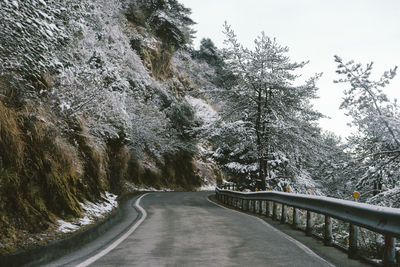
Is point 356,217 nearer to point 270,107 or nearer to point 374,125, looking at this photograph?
point 374,125

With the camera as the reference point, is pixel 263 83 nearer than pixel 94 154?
No

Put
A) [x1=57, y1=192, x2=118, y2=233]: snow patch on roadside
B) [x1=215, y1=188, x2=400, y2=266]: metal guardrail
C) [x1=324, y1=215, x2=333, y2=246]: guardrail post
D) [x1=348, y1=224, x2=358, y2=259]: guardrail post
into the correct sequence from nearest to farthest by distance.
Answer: [x1=215, y1=188, x2=400, y2=266]: metal guardrail, [x1=348, y1=224, x2=358, y2=259]: guardrail post, [x1=324, y1=215, x2=333, y2=246]: guardrail post, [x1=57, y1=192, x2=118, y2=233]: snow patch on roadside

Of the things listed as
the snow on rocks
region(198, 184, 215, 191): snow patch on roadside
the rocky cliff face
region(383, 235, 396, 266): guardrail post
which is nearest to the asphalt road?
region(383, 235, 396, 266): guardrail post

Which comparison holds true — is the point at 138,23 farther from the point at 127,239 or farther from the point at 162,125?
the point at 127,239

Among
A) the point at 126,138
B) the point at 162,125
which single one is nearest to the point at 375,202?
the point at 126,138

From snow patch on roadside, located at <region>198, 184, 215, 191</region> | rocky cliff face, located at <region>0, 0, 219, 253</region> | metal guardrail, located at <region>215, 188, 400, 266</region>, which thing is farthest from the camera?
snow patch on roadside, located at <region>198, 184, 215, 191</region>

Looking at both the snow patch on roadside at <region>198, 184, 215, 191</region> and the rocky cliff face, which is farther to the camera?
the snow patch on roadside at <region>198, 184, 215, 191</region>

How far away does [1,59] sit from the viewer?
26.7ft

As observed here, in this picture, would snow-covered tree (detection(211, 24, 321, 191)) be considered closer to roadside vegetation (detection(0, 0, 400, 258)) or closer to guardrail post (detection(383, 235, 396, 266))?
roadside vegetation (detection(0, 0, 400, 258))

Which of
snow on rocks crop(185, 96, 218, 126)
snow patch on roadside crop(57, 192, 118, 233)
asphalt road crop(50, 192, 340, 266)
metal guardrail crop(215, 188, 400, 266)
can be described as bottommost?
asphalt road crop(50, 192, 340, 266)

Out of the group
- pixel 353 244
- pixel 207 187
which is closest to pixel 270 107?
pixel 353 244

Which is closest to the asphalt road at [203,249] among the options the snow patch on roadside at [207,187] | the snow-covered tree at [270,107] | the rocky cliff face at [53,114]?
the rocky cliff face at [53,114]

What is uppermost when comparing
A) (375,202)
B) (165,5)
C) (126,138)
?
(165,5)

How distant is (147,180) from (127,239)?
28.2 meters
